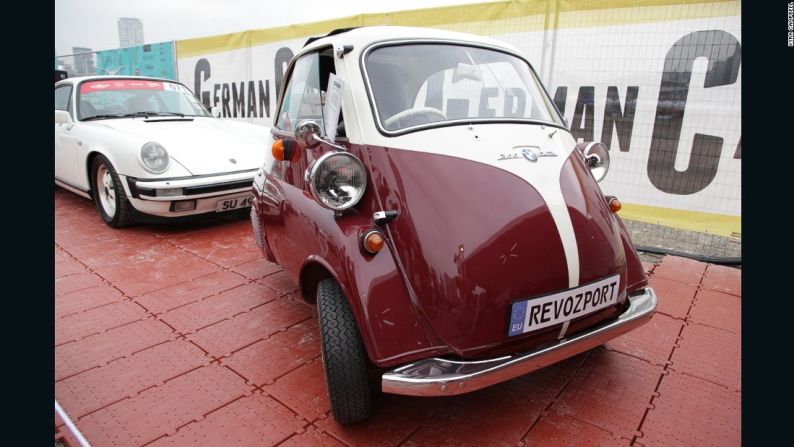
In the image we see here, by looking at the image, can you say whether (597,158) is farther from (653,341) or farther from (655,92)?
(655,92)

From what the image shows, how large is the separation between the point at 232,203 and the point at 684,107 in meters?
4.71

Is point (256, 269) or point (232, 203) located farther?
point (232, 203)

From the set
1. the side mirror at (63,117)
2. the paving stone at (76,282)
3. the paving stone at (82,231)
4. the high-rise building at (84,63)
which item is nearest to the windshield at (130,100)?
the side mirror at (63,117)

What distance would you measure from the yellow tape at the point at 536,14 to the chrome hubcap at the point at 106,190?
3.84 metres

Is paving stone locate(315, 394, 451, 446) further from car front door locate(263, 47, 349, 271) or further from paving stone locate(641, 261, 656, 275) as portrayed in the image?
paving stone locate(641, 261, 656, 275)

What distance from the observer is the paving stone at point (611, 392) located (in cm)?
212

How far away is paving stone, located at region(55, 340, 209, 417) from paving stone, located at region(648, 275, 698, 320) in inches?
124

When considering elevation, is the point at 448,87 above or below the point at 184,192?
above

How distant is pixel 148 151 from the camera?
4.37 m

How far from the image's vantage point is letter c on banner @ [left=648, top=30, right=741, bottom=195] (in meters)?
4.18

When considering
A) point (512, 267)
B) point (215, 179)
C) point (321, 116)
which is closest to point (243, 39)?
point (215, 179)

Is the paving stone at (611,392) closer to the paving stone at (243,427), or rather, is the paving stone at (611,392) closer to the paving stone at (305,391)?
the paving stone at (305,391)

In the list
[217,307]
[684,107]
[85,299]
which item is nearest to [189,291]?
[217,307]

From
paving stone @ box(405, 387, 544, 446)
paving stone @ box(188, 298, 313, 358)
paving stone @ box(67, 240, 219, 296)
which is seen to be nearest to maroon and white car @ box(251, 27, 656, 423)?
paving stone @ box(405, 387, 544, 446)
